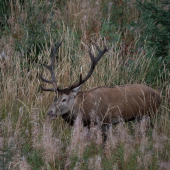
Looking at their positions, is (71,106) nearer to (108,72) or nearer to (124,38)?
(108,72)

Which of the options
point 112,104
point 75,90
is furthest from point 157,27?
point 75,90

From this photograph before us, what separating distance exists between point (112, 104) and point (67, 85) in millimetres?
1237

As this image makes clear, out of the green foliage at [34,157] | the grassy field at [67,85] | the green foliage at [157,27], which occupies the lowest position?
the green foliage at [34,157]

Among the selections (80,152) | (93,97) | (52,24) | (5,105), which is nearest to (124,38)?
(52,24)

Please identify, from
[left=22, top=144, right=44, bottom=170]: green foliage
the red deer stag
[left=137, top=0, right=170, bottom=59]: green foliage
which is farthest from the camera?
[left=137, top=0, right=170, bottom=59]: green foliage

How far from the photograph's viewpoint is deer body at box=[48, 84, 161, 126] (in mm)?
5051

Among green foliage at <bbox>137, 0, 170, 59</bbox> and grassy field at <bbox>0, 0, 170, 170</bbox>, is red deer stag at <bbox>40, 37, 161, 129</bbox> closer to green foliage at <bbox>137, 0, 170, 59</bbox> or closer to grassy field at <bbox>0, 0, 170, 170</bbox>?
grassy field at <bbox>0, 0, 170, 170</bbox>

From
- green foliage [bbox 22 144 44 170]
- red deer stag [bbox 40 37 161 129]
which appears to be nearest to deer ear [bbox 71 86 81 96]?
red deer stag [bbox 40 37 161 129]

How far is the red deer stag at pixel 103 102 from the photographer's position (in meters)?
4.98

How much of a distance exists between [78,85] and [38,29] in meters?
3.13

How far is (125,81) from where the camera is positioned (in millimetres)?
6328

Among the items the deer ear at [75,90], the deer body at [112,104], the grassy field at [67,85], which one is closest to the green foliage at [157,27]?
the grassy field at [67,85]

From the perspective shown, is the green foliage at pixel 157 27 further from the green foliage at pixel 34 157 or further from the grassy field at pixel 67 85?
the green foliage at pixel 34 157

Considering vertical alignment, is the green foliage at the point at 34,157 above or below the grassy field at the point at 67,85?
below
